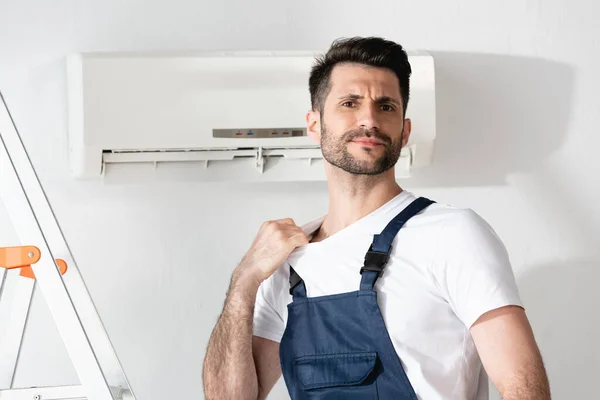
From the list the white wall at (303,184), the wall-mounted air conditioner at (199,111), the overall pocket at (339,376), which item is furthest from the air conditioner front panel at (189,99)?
the overall pocket at (339,376)

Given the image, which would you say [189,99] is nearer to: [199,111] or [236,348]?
[199,111]

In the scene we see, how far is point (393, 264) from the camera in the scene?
1616mm

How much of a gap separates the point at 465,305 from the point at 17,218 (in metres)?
0.80

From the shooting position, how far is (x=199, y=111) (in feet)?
6.73

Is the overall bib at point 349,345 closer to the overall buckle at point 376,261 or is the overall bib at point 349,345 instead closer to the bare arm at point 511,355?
the overall buckle at point 376,261

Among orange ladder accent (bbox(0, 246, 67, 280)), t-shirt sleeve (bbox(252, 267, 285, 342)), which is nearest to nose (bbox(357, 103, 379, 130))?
t-shirt sleeve (bbox(252, 267, 285, 342))

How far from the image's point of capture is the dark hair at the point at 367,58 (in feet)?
5.73

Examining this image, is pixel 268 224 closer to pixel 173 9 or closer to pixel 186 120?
pixel 186 120

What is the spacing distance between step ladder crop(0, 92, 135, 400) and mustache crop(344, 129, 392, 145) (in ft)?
1.92

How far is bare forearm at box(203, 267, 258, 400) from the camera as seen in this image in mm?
1796

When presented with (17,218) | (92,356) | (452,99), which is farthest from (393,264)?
(452,99)

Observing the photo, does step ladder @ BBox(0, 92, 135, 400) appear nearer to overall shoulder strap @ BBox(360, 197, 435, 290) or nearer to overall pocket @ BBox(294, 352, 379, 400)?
overall pocket @ BBox(294, 352, 379, 400)

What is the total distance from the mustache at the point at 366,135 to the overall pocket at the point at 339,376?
393 millimetres

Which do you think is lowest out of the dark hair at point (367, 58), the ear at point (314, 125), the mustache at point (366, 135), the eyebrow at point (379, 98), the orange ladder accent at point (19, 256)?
the orange ladder accent at point (19, 256)
